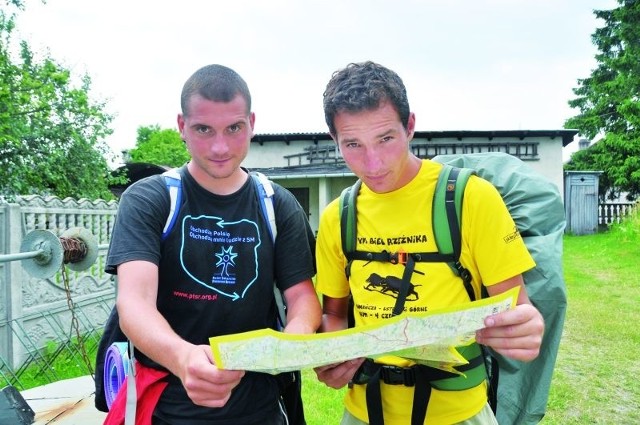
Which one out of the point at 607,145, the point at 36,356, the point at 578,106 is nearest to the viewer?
the point at 36,356

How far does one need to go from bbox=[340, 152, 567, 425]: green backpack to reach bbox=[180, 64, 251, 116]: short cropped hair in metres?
0.54

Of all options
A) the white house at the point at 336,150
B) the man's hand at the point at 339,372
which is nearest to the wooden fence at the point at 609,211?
the white house at the point at 336,150

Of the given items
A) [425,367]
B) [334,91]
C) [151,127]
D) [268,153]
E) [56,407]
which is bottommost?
[56,407]

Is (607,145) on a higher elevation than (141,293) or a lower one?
higher

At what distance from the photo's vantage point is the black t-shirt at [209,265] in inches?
68.7

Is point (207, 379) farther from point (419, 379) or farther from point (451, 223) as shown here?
point (451, 223)

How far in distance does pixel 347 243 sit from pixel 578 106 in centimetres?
2919

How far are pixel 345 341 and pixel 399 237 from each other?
2.06 feet

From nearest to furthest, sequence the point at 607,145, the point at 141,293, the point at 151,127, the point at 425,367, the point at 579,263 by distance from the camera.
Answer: the point at 141,293 → the point at 425,367 → the point at 579,263 → the point at 607,145 → the point at 151,127

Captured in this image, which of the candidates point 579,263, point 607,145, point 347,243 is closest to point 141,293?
point 347,243

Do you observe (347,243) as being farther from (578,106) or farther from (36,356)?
(578,106)

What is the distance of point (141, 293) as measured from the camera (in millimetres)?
1625

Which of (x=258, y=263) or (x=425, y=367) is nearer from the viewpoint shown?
(x=425, y=367)

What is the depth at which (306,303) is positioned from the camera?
189cm
